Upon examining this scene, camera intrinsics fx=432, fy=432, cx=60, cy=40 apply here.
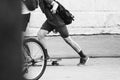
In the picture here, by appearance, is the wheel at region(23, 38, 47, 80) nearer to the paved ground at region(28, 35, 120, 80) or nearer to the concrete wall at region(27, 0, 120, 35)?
the paved ground at region(28, 35, 120, 80)

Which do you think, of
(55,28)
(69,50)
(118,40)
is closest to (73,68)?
(55,28)

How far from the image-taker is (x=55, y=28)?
759 centimetres

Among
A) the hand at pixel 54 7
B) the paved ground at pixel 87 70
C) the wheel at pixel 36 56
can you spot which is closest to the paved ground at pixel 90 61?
the paved ground at pixel 87 70

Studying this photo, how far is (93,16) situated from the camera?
34.2 ft

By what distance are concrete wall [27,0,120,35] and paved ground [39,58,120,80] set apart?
1766 mm

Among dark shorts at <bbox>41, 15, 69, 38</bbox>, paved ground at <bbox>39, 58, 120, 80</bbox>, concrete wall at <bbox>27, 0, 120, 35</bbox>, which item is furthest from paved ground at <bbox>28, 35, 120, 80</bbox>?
dark shorts at <bbox>41, 15, 69, 38</bbox>

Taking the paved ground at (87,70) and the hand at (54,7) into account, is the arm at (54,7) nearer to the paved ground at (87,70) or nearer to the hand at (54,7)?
the hand at (54,7)

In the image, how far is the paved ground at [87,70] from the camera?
6455 millimetres

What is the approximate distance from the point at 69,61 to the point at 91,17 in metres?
2.18

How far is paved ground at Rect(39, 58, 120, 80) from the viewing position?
6455 mm

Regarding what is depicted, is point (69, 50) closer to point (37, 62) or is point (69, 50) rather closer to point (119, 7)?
point (119, 7)

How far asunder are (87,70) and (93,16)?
3372 millimetres

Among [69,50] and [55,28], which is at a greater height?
[55,28]

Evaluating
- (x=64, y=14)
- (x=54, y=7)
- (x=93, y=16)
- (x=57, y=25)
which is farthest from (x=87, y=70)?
(x=93, y=16)
